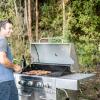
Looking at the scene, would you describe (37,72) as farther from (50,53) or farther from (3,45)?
(3,45)

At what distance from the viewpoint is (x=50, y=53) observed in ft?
14.3

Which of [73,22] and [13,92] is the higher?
[73,22]

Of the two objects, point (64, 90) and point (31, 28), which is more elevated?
point (31, 28)

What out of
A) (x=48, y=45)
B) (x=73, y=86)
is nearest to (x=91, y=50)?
(x=48, y=45)

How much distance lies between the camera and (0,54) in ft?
11.7

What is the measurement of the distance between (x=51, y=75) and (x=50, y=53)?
44 centimetres

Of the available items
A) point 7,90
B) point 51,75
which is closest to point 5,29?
point 7,90

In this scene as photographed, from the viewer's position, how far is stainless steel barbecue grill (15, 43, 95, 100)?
384cm

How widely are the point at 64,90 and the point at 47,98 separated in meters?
0.23

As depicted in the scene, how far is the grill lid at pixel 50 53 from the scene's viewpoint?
4.20 meters

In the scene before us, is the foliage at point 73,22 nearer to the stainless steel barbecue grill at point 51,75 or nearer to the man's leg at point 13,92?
the stainless steel barbecue grill at point 51,75

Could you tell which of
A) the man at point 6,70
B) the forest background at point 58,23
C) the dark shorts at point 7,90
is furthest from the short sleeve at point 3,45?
the forest background at point 58,23

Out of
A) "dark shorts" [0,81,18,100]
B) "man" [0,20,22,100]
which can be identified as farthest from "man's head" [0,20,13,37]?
"dark shorts" [0,81,18,100]

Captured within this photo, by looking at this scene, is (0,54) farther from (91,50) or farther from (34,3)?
(34,3)
